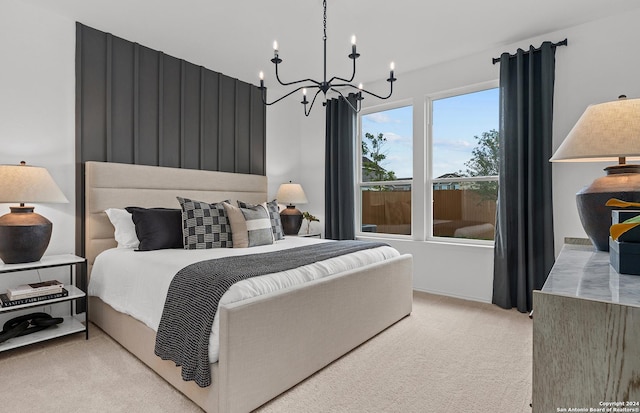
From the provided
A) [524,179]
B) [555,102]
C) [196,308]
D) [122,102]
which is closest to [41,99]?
[122,102]

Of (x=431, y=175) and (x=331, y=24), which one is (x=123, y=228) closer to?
(x=331, y=24)

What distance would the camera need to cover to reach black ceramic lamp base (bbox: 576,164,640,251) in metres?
1.31

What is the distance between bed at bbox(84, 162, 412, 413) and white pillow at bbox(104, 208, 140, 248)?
5.8 inches

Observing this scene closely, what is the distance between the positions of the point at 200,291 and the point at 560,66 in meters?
3.59

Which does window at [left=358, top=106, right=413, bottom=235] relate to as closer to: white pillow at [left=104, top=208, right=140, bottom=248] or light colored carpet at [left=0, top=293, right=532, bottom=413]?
light colored carpet at [left=0, top=293, right=532, bottom=413]

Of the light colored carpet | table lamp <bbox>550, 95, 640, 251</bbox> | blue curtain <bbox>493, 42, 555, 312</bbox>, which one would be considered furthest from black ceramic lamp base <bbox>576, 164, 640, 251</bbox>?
blue curtain <bbox>493, 42, 555, 312</bbox>

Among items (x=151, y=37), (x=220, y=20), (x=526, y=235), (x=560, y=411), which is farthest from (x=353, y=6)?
(x=560, y=411)

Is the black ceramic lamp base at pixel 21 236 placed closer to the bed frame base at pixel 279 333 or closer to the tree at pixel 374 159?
the bed frame base at pixel 279 333

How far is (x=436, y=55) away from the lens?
373 cm

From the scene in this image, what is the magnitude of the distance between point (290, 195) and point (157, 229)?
78.2 inches

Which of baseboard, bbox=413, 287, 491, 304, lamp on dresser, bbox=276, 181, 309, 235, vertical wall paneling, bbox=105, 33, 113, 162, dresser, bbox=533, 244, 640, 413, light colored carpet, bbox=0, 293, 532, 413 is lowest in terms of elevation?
light colored carpet, bbox=0, 293, 532, 413

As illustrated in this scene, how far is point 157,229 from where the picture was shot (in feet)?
9.38

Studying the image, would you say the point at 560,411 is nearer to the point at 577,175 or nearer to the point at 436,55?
the point at 577,175

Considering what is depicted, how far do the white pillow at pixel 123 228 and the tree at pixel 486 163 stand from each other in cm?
341
